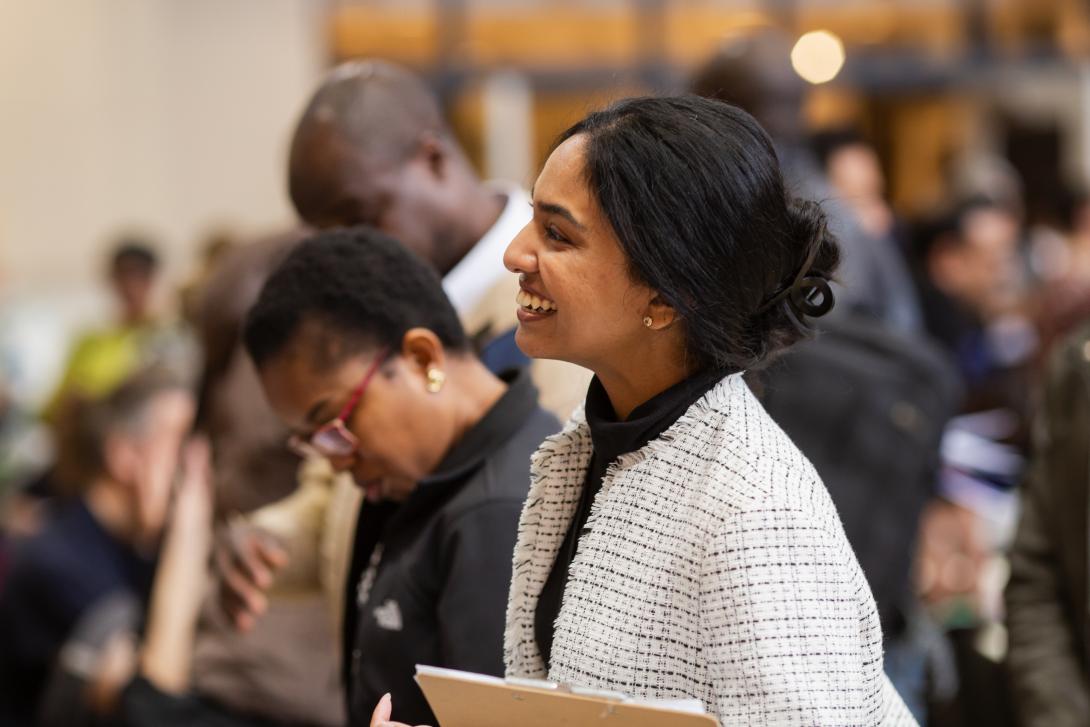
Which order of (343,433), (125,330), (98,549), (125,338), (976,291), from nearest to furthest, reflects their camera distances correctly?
(343,433) → (98,549) → (976,291) → (125,338) → (125,330)

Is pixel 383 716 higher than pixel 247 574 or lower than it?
higher

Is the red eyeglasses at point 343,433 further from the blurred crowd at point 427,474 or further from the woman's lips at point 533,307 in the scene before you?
the woman's lips at point 533,307

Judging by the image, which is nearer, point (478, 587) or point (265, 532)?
point (478, 587)

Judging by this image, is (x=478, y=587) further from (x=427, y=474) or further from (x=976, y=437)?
(x=976, y=437)

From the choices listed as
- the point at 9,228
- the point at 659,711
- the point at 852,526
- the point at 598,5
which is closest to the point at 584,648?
the point at 659,711

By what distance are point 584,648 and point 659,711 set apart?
0.18 meters

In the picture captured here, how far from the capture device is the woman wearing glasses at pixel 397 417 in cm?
193

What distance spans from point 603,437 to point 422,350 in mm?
512

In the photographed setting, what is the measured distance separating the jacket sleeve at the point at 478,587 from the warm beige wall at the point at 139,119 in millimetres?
7716

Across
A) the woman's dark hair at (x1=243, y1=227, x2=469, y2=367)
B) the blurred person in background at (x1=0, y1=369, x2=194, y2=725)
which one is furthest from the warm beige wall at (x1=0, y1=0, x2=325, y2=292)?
the woman's dark hair at (x1=243, y1=227, x2=469, y2=367)

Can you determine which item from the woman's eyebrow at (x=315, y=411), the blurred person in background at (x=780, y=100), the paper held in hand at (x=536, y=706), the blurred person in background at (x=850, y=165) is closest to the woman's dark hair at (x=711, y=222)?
the paper held in hand at (x=536, y=706)

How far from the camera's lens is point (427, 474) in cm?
204

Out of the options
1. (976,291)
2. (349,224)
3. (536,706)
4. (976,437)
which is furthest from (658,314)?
(976,291)

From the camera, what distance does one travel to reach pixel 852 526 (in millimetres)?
3432
